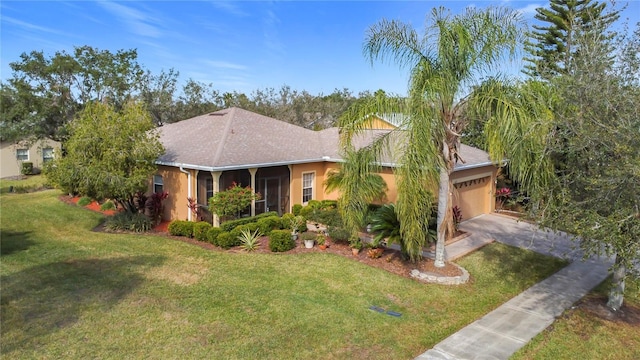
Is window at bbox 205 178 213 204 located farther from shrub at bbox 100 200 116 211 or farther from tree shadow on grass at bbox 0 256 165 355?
shrub at bbox 100 200 116 211

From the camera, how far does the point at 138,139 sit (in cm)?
1416

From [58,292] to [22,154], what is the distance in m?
28.4

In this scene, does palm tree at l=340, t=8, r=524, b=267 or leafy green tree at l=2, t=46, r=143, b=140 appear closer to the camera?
palm tree at l=340, t=8, r=524, b=267

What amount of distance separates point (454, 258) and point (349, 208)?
4013 mm

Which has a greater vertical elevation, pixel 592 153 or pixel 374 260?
pixel 592 153

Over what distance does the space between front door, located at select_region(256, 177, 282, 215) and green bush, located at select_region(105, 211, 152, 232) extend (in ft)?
13.9

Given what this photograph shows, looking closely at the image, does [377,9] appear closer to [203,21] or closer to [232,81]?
[203,21]

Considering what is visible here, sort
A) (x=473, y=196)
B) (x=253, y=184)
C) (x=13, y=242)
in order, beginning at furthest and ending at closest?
(x=473, y=196), (x=253, y=184), (x=13, y=242)

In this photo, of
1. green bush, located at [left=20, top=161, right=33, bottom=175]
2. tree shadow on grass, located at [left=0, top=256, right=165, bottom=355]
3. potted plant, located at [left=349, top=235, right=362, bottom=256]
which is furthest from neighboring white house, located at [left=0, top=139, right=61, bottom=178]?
potted plant, located at [left=349, top=235, right=362, bottom=256]

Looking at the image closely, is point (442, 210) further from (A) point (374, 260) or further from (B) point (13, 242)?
(B) point (13, 242)

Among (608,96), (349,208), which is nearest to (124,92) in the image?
(349,208)

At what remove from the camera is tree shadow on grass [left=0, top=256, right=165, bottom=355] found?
689 cm

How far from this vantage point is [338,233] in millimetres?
12547

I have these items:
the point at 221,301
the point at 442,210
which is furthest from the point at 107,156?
the point at 442,210
